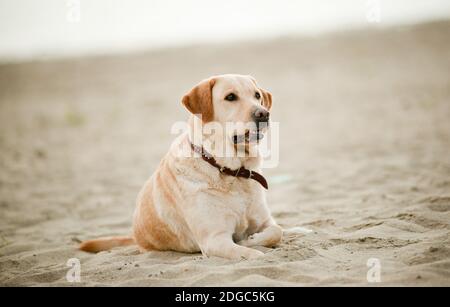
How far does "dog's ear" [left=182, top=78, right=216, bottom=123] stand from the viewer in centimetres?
407

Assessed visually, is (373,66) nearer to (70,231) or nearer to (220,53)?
(220,53)

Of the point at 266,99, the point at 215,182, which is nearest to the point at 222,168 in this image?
the point at 215,182

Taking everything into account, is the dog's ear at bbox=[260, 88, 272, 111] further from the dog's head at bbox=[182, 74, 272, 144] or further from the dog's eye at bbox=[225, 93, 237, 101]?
the dog's eye at bbox=[225, 93, 237, 101]

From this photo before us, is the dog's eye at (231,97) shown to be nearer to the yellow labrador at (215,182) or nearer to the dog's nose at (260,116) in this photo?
the yellow labrador at (215,182)

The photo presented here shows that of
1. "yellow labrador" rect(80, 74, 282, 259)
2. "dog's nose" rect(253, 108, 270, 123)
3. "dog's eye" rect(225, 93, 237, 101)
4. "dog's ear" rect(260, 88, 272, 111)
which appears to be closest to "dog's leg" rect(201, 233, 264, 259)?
"yellow labrador" rect(80, 74, 282, 259)

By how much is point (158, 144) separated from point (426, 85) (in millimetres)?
7705

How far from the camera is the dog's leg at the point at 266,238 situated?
3.98 m

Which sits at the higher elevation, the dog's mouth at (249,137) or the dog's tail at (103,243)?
the dog's mouth at (249,137)

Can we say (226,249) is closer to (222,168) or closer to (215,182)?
(215,182)

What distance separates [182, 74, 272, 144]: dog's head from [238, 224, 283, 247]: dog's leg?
76cm

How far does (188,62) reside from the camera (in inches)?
893

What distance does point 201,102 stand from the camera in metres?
4.10

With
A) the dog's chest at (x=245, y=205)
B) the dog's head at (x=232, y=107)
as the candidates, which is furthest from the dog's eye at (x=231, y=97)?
the dog's chest at (x=245, y=205)
